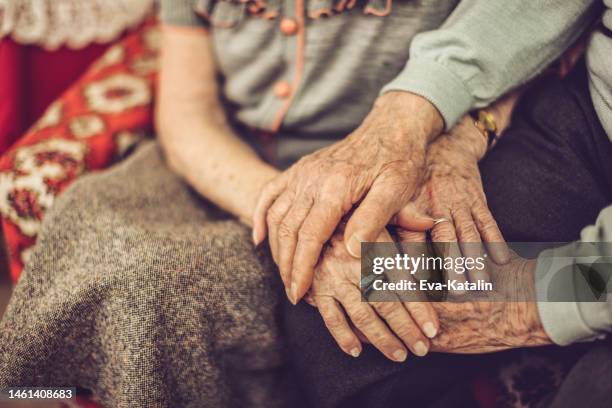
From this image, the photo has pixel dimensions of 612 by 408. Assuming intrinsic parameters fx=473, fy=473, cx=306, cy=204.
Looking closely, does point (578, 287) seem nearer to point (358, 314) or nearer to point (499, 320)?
point (499, 320)

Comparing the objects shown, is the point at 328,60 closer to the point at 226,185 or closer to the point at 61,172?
the point at 226,185

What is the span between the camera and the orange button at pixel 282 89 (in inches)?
31.7

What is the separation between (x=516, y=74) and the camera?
2.21 feet

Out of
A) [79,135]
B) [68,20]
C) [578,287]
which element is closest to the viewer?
[578,287]

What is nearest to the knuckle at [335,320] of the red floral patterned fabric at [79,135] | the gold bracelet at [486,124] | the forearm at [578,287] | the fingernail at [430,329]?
the fingernail at [430,329]

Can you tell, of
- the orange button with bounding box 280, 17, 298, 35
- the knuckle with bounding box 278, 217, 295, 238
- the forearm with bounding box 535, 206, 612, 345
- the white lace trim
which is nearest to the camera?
the forearm with bounding box 535, 206, 612, 345

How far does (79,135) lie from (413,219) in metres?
0.61

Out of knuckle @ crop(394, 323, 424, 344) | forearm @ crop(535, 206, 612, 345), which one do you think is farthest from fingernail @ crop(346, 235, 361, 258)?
forearm @ crop(535, 206, 612, 345)

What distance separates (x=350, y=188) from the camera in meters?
0.59

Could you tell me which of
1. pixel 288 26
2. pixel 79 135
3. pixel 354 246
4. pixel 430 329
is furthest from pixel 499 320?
pixel 79 135

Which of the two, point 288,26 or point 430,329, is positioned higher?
point 288,26

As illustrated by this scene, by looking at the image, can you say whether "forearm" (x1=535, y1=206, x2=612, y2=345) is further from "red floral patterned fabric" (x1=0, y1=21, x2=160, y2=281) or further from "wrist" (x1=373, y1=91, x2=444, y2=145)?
"red floral patterned fabric" (x1=0, y1=21, x2=160, y2=281)

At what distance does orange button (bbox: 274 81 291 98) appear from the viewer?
806mm

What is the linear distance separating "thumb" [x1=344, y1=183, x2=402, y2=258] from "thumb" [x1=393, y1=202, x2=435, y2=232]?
2cm
